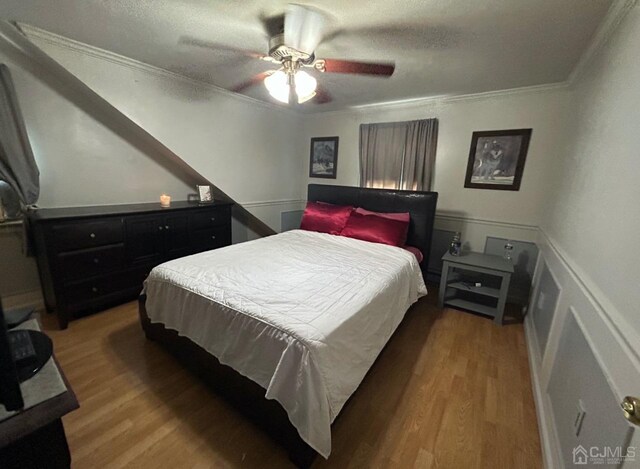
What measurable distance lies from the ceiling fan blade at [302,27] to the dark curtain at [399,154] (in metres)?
1.85

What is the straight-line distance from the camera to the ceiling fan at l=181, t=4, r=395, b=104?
5.17ft

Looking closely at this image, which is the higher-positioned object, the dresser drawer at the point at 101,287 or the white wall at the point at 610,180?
the white wall at the point at 610,180

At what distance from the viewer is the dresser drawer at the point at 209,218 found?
3.00 metres

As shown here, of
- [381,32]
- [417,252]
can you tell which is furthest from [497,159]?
[381,32]

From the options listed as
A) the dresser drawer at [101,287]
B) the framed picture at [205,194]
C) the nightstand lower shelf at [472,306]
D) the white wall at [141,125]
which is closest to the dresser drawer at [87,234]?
the dresser drawer at [101,287]

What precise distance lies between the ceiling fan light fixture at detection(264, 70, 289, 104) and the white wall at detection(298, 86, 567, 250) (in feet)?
6.47

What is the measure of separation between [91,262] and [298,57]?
95.8 inches

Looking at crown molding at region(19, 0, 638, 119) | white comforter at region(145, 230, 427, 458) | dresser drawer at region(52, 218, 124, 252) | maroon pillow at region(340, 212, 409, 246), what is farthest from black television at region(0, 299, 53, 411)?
maroon pillow at region(340, 212, 409, 246)

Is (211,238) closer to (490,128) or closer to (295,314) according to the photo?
(295,314)

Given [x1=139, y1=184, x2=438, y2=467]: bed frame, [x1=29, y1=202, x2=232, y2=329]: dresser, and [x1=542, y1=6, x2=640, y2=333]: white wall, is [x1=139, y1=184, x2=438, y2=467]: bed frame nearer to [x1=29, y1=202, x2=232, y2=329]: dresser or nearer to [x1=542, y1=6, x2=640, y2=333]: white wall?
[x1=29, y1=202, x2=232, y2=329]: dresser

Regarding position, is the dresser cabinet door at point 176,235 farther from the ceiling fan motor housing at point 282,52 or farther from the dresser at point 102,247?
the ceiling fan motor housing at point 282,52

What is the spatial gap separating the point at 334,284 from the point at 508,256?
2191 millimetres

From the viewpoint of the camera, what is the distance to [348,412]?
157 centimetres

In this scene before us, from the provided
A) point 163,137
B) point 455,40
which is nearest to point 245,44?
point 163,137
